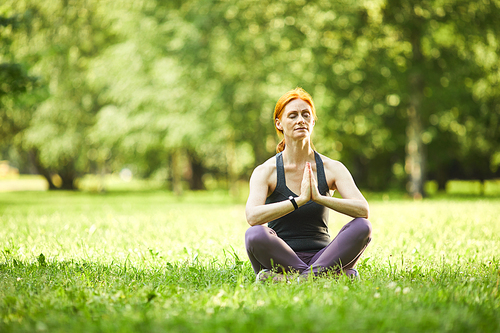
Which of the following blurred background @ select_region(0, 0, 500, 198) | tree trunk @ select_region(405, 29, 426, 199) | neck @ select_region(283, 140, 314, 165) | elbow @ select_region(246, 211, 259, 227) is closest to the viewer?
elbow @ select_region(246, 211, 259, 227)

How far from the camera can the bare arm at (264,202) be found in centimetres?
326

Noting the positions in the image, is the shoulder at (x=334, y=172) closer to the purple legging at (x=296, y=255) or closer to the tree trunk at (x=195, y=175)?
the purple legging at (x=296, y=255)

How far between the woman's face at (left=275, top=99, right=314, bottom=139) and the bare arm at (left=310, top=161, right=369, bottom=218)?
15.2 inches

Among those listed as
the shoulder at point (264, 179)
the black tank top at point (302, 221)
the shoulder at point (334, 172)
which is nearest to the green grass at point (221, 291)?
the black tank top at point (302, 221)

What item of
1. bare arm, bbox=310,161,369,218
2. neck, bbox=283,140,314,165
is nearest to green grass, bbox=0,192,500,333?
bare arm, bbox=310,161,369,218

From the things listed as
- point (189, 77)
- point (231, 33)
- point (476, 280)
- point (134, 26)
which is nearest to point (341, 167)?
point (476, 280)

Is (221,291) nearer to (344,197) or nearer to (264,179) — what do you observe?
(264,179)

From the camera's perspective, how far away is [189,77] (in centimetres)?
1374

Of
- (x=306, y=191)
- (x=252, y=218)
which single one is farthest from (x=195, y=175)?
(x=306, y=191)

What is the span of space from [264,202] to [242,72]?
407 inches

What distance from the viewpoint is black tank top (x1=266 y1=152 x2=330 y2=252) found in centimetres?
358

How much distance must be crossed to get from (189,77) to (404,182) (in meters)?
22.0

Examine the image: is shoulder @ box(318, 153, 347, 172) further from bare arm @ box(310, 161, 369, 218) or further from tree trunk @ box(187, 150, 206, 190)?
tree trunk @ box(187, 150, 206, 190)

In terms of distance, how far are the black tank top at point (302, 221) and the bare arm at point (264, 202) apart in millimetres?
115
